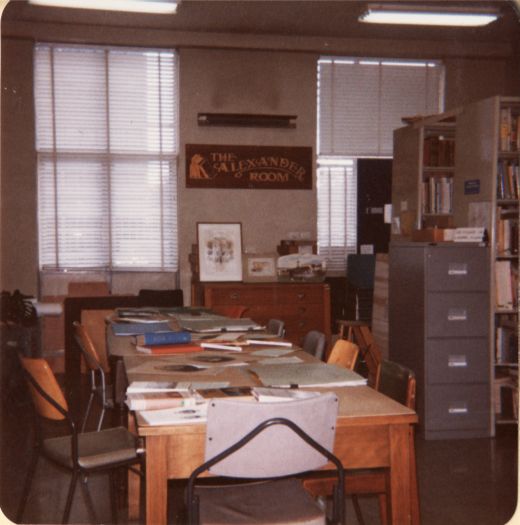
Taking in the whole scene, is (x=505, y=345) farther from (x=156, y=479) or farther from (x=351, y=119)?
(x=351, y=119)

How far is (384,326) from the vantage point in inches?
238

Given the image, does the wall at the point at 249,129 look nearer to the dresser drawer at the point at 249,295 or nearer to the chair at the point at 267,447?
the dresser drawer at the point at 249,295

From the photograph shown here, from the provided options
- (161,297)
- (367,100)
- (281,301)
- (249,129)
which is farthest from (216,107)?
(281,301)

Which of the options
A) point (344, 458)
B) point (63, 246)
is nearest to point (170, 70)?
point (63, 246)

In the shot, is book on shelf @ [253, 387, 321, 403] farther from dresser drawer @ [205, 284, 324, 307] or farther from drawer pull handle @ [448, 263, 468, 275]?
dresser drawer @ [205, 284, 324, 307]

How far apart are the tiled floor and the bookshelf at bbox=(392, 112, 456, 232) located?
223cm

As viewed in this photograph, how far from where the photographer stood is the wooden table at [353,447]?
78.5 inches

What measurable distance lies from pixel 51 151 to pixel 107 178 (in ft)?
2.10

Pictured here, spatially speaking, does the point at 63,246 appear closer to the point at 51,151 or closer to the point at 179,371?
the point at 51,151

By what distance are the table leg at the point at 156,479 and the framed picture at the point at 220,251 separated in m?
5.09

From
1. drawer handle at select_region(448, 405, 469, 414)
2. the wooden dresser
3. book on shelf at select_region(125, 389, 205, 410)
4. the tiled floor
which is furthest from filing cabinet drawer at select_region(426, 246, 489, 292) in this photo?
book on shelf at select_region(125, 389, 205, 410)

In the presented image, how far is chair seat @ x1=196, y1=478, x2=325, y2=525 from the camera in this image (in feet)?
6.63

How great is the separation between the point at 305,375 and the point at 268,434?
708 mm

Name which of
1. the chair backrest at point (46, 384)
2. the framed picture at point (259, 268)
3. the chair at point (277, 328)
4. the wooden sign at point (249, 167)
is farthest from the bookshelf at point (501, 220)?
the chair backrest at point (46, 384)
